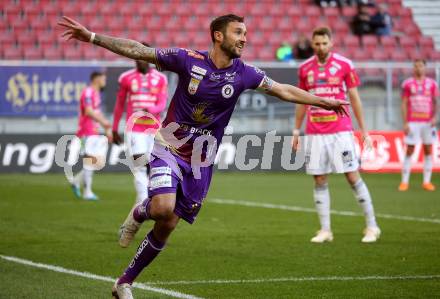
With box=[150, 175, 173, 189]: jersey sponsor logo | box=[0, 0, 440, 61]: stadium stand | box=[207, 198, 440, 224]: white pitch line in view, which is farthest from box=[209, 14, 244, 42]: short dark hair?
box=[0, 0, 440, 61]: stadium stand

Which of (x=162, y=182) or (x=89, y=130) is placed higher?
(x=162, y=182)

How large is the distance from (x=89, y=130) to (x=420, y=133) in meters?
6.99

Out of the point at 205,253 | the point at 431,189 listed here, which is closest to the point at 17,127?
the point at 431,189

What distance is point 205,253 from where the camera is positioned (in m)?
10.4

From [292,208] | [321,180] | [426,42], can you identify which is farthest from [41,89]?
[321,180]

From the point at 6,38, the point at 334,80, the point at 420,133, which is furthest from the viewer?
the point at 6,38

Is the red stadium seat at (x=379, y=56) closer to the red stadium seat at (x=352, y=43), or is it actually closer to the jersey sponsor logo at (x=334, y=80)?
the red stadium seat at (x=352, y=43)

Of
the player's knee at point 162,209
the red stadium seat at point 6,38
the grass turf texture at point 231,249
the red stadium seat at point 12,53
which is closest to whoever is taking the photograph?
the player's knee at point 162,209

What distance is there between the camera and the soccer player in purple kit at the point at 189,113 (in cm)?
741

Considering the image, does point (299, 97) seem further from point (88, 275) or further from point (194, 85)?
point (88, 275)

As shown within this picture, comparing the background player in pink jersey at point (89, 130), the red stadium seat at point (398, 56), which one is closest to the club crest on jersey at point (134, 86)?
the background player in pink jersey at point (89, 130)

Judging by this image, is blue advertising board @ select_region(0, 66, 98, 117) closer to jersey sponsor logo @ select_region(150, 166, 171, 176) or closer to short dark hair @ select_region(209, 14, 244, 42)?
short dark hair @ select_region(209, 14, 244, 42)

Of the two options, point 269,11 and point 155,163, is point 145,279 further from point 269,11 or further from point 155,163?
point 269,11

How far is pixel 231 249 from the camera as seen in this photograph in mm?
10703
